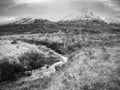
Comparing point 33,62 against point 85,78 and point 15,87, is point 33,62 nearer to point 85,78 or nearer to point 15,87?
point 15,87

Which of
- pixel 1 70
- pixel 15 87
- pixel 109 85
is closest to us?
pixel 109 85

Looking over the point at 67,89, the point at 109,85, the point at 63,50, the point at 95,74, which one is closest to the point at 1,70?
the point at 67,89

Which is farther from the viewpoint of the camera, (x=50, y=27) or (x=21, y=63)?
(x=50, y=27)

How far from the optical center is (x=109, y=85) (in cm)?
805

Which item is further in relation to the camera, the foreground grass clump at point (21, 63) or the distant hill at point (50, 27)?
the distant hill at point (50, 27)

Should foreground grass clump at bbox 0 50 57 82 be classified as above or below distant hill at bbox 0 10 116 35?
below

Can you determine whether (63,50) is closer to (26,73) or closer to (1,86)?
(26,73)

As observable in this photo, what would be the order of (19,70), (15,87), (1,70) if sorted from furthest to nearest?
(19,70)
(1,70)
(15,87)

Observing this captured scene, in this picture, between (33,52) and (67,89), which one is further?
(33,52)

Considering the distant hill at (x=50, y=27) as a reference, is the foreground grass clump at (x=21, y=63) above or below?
below

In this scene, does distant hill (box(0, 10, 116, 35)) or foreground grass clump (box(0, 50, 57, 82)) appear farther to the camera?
distant hill (box(0, 10, 116, 35))

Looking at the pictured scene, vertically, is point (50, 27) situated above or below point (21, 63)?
above

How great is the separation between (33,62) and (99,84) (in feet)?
29.8

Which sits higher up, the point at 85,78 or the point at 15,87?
the point at 85,78
